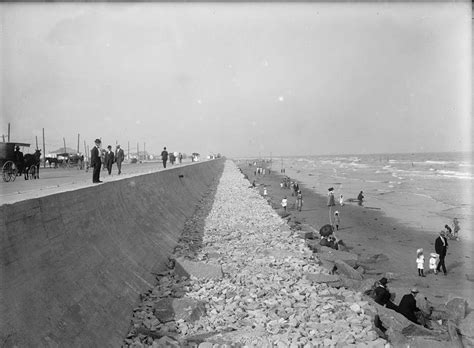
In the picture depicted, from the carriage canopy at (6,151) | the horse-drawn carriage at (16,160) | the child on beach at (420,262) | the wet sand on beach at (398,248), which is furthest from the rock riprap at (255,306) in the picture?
the carriage canopy at (6,151)

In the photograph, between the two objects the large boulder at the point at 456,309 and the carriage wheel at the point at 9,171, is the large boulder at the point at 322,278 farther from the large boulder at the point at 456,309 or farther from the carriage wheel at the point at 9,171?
the carriage wheel at the point at 9,171

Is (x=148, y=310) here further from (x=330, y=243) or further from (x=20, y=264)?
(x=330, y=243)

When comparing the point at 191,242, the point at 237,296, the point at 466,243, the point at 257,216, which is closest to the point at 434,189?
the point at 466,243

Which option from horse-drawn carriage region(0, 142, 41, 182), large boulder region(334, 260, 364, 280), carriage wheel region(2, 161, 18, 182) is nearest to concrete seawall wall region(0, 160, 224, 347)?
large boulder region(334, 260, 364, 280)

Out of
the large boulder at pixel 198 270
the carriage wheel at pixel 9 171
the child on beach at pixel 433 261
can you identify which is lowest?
the child on beach at pixel 433 261

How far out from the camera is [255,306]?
26.8ft

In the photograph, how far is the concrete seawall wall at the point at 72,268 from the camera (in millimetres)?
4512

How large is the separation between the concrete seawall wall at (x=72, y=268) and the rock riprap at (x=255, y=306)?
688mm

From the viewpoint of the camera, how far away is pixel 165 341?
21.3 feet

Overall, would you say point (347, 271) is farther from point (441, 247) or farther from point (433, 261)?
point (433, 261)

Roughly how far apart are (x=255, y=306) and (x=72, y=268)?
4273 millimetres

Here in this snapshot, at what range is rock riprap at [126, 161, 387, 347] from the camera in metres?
6.76

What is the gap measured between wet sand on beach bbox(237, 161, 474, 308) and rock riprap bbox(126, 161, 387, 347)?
2387 mm

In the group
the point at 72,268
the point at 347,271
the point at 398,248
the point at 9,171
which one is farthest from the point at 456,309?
the point at 9,171
